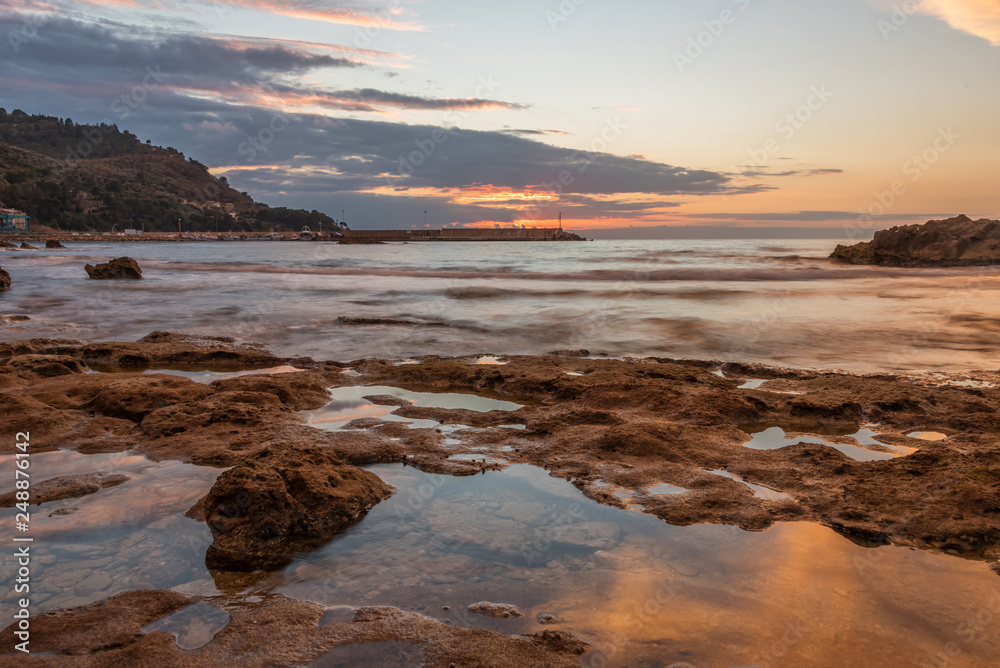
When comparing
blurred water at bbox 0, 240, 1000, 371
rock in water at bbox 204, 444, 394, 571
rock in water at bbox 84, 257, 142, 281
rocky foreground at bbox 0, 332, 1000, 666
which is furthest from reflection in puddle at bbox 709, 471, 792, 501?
rock in water at bbox 84, 257, 142, 281

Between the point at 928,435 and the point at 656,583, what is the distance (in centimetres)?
349

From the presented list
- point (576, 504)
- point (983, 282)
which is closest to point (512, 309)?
point (576, 504)

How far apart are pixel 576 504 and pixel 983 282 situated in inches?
1031

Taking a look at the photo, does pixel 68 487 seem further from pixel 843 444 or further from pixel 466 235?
pixel 466 235

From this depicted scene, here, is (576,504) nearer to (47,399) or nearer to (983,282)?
(47,399)

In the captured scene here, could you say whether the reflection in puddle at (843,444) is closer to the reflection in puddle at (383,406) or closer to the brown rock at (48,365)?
the reflection in puddle at (383,406)

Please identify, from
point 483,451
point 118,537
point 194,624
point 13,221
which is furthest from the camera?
point 13,221

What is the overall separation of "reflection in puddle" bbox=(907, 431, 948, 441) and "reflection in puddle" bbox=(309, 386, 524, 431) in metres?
3.23

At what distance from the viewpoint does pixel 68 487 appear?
11.6 feet

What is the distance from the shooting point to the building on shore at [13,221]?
100750 mm

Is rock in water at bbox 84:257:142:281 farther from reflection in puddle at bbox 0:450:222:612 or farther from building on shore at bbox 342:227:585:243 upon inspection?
building on shore at bbox 342:227:585:243

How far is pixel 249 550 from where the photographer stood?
114 inches

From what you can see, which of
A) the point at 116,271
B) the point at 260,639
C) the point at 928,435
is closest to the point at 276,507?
the point at 260,639

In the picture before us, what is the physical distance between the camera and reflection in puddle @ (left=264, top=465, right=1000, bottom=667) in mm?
2256
